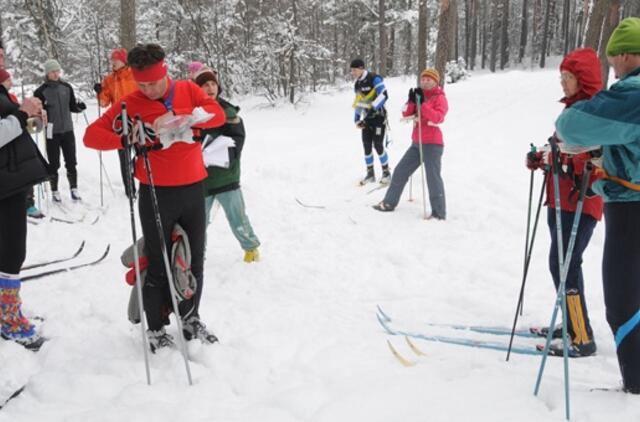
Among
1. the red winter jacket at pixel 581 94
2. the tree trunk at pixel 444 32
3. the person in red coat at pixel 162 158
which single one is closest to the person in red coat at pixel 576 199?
the red winter jacket at pixel 581 94

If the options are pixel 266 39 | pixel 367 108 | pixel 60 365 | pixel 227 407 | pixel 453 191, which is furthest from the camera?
pixel 266 39

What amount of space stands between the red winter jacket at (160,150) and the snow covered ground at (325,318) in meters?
1.28

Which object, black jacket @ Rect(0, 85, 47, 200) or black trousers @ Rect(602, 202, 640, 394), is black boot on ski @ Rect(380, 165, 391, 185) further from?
black jacket @ Rect(0, 85, 47, 200)

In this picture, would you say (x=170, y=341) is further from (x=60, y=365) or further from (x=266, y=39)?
(x=266, y=39)

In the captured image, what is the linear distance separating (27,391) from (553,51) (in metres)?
62.9

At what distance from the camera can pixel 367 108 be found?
8750 millimetres

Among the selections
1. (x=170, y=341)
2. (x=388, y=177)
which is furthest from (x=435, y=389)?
(x=388, y=177)

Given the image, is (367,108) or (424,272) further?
(367,108)

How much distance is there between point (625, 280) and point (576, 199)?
90 cm

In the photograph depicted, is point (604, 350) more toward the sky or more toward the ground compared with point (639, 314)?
more toward the ground

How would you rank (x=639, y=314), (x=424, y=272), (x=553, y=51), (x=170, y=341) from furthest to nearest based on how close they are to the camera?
(x=553, y=51) < (x=424, y=272) < (x=170, y=341) < (x=639, y=314)

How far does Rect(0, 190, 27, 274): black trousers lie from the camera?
3.25 metres

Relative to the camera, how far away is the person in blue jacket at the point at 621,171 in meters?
2.30

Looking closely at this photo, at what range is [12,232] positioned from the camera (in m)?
3.29
